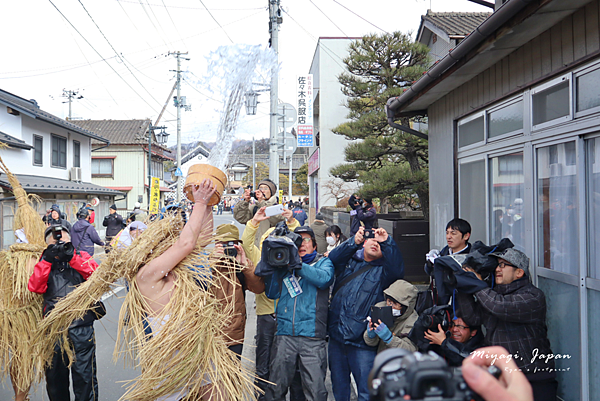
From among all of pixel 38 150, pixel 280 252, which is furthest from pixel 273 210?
pixel 38 150

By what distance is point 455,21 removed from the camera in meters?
11.6

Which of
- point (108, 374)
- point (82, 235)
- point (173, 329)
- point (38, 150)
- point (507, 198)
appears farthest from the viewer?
point (38, 150)

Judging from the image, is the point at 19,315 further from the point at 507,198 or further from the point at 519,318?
the point at 507,198

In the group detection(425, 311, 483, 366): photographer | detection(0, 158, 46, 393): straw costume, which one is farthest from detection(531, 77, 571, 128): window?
detection(0, 158, 46, 393): straw costume

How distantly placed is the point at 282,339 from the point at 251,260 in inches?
27.0

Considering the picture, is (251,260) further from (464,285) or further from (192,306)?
(464,285)

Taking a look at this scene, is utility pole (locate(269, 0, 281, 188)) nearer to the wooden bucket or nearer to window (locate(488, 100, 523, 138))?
window (locate(488, 100, 523, 138))

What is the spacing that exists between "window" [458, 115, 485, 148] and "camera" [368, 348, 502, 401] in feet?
14.5

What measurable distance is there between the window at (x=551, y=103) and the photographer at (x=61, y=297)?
419cm

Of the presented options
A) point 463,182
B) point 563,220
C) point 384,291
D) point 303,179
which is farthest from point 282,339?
point 303,179

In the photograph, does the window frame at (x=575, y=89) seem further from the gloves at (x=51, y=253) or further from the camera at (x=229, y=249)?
the gloves at (x=51, y=253)

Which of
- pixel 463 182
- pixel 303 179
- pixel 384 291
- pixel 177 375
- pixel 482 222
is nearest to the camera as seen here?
pixel 177 375

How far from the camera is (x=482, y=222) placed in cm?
473

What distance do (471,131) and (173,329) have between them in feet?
14.1
